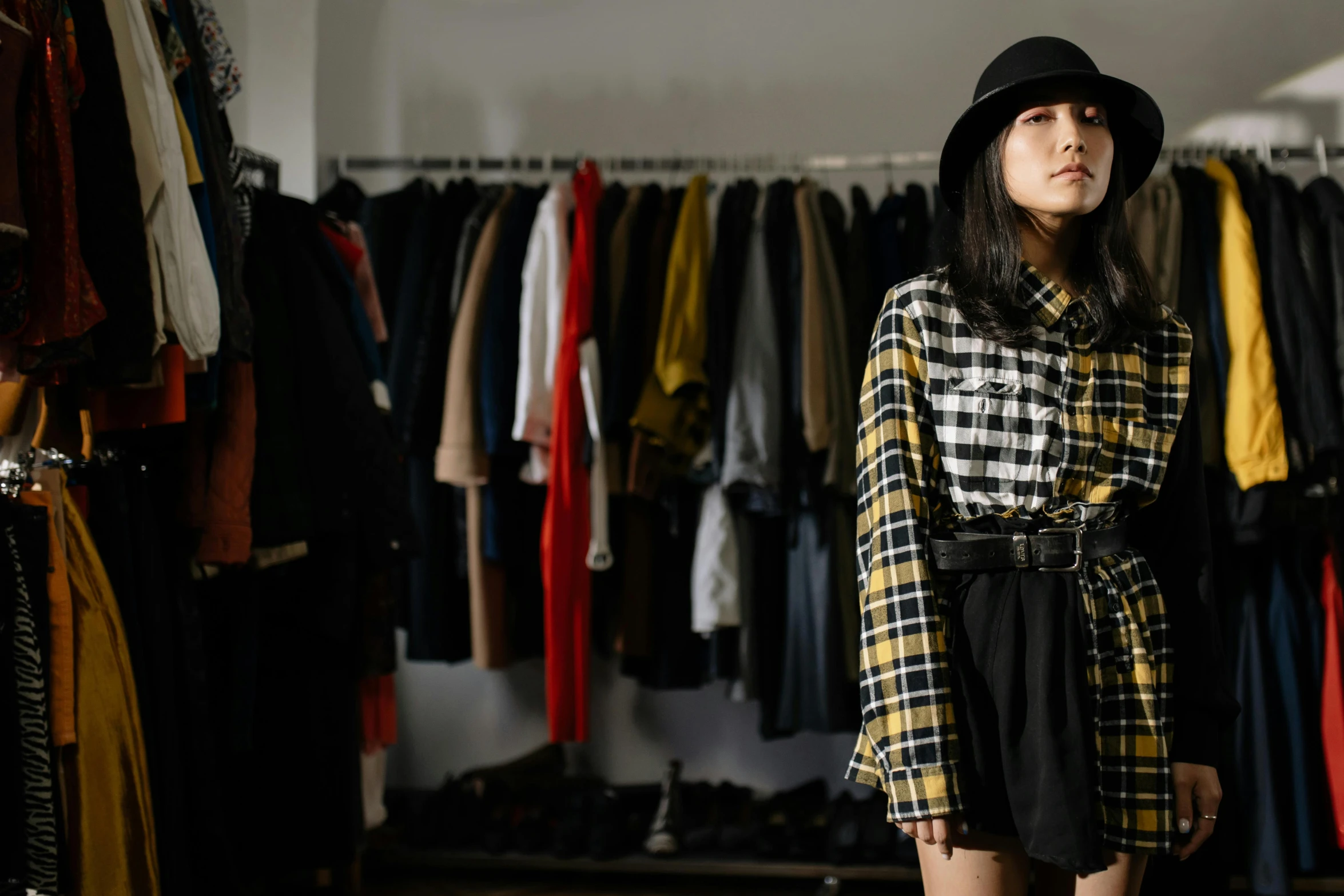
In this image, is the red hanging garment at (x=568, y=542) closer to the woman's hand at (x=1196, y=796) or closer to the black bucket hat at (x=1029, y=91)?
the black bucket hat at (x=1029, y=91)

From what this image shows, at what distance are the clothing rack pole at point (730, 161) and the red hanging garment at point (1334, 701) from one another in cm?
111

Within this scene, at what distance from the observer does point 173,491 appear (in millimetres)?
2006

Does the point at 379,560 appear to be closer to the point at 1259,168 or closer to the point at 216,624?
the point at 216,624

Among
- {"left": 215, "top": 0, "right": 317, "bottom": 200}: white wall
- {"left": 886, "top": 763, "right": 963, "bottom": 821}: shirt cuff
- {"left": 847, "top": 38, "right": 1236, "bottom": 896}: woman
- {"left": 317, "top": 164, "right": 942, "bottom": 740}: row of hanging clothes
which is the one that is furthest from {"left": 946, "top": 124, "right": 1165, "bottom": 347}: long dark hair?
{"left": 215, "top": 0, "right": 317, "bottom": 200}: white wall

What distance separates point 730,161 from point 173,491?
185 cm

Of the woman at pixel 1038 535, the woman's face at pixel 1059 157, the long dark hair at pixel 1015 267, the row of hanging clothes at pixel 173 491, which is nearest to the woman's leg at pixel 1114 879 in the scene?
the woman at pixel 1038 535

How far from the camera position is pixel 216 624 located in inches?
84.2

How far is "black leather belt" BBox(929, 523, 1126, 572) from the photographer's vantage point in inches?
44.8

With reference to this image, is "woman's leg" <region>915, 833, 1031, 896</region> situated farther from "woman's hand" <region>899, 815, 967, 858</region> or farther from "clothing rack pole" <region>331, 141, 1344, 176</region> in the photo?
"clothing rack pole" <region>331, 141, 1344, 176</region>

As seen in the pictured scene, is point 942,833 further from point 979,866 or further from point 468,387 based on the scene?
point 468,387

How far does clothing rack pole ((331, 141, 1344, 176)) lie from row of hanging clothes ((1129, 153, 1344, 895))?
1.01ft

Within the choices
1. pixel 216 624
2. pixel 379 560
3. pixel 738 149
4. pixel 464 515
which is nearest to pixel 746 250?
pixel 738 149

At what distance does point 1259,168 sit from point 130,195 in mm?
2530

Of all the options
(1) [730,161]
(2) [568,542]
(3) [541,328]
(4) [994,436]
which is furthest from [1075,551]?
(1) [730,161]
